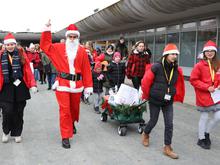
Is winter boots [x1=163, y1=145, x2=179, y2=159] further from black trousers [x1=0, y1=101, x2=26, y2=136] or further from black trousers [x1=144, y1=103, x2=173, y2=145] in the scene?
black trousers [x1=0, y1=101, x2=26, y2=136]

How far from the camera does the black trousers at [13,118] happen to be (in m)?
5.80

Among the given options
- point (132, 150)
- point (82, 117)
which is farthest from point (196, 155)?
point (82, 117)

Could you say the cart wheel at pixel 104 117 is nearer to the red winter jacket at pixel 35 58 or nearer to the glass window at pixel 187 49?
the red winter jacket at pixel 35 58

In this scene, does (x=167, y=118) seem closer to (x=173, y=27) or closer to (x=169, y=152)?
(x=169, y=152)

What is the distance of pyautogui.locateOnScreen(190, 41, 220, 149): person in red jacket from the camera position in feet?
18.9

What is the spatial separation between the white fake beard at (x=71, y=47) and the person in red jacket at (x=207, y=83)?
1999 millimetres

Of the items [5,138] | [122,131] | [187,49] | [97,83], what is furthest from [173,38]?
[5,138]

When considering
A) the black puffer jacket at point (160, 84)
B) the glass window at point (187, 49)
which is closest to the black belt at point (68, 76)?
the black puffer jacket at point (160, 84)

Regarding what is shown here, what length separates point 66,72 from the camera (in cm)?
577

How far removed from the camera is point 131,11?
1716cm

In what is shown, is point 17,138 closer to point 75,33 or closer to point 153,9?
point 75,33

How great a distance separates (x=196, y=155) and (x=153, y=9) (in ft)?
34.8

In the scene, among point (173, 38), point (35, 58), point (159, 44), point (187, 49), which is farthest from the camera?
point (159, 44)

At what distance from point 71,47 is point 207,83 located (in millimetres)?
2307
